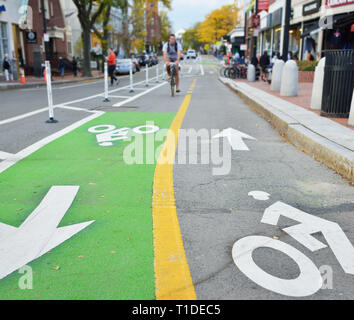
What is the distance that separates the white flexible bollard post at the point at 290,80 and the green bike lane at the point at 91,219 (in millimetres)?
8501

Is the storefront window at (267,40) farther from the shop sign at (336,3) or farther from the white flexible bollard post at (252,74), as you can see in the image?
the white flexible bollard post at (252,74)

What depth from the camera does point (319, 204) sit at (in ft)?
13.2

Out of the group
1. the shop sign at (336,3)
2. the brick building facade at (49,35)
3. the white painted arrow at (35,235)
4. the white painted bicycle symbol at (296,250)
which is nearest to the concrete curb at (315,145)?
the white painted bicycle symbol at (296,250)

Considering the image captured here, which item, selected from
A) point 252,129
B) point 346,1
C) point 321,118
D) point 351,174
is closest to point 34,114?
point 252,129

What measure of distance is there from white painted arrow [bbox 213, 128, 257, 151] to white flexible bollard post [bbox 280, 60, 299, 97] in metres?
6.47

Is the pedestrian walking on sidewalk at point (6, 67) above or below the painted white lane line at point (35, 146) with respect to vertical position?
above

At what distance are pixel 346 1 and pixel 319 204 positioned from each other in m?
21.2

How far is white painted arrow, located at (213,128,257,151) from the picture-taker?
6614mm

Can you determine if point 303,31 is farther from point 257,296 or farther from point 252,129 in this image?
point 257,296

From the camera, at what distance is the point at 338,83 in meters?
8.16

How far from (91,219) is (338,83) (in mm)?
→ 6435

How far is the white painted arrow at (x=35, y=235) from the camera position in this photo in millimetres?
2840

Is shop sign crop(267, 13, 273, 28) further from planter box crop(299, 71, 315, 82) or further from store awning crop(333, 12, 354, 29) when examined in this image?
planter box crop(299, 71, 315, 82)

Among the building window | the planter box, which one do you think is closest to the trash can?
the planter box
